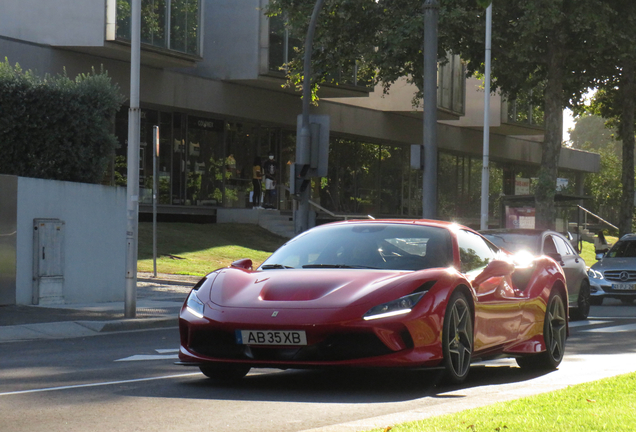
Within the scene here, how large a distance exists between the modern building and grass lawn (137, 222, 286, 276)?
6.55 feet

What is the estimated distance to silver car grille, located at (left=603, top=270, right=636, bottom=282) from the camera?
884 inches

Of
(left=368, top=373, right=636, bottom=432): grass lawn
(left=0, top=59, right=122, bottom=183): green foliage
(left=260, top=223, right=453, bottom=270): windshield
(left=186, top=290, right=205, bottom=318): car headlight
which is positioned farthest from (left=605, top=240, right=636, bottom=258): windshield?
(left=186, top=290, right=205, bottom=318): car headlight

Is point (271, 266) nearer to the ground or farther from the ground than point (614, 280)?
farther from the ground

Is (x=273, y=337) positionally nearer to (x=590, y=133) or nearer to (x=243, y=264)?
(x=243, y=264)

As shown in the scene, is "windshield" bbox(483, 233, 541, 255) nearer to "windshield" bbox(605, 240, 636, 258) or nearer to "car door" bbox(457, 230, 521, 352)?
"windshield" bbox(605, 240, 636, 258)

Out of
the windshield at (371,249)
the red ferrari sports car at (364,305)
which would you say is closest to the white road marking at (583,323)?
the red ferrari sports car at (364,305)

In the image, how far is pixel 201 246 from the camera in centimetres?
2977

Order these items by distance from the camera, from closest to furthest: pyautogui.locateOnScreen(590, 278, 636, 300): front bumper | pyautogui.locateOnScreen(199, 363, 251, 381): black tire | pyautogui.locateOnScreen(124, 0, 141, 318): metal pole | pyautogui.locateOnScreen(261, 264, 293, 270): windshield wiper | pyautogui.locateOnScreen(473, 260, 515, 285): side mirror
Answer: pyautogui.locateOnScreen(199, 363, 251, 381): black tire
pyautogui.locateOnScreen(261, 264, 293, 270): windshield wiper
pyautogui.locateOnScreen(473, 260, 515, 285): side mirror
pyautogui.locateOnScreen(124, 0, 141, 318): metal pole
pyautogui.locateOnScreen(590, 278, 636, 300): front bumper

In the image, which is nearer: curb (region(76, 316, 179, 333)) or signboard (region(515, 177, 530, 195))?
curb (region(76, 316, 179, 333))

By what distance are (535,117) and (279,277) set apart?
5077cm

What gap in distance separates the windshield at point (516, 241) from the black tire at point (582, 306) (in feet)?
4.80

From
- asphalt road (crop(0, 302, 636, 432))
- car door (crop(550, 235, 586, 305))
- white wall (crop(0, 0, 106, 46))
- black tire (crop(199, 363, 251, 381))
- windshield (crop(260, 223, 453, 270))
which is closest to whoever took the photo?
asphalt road (crop(0, 302, 636, 432))

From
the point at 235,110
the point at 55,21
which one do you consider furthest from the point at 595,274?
the point at 235,110

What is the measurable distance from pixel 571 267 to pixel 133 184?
7577 millimetres
